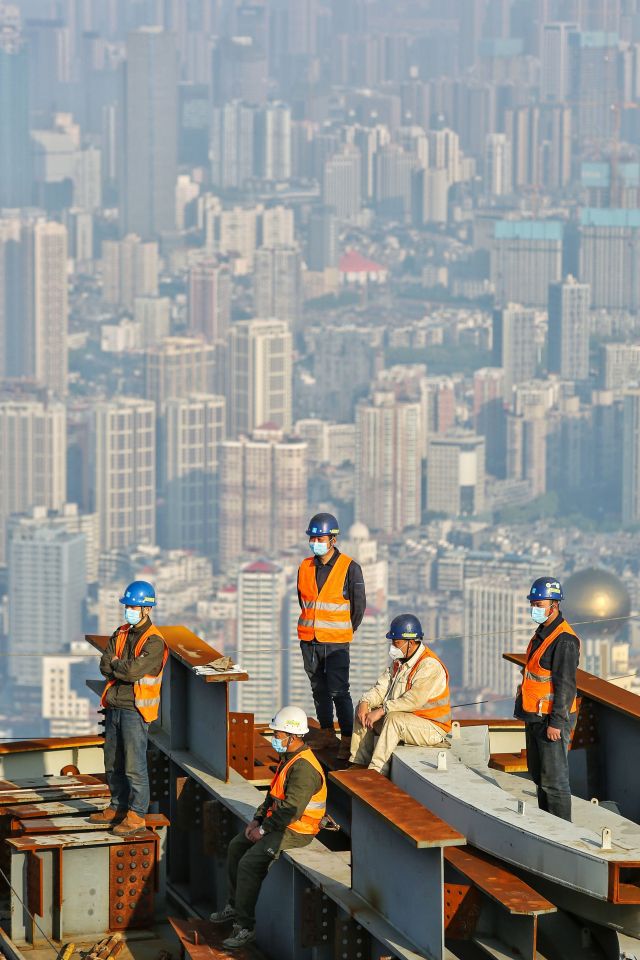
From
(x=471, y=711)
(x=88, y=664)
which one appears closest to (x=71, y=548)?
(x=88, y=664)

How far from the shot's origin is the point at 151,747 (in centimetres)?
948

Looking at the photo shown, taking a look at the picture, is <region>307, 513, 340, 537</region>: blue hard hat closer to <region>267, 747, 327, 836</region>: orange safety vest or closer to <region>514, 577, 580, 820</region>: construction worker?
<region>514, 577, 580, 820</region>: construction worker

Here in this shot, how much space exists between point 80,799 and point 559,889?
9.91ft

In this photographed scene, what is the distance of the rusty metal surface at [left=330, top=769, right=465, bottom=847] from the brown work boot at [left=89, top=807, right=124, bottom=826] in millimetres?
1354

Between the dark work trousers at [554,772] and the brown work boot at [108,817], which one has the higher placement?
the dark work trousers at [554,772]

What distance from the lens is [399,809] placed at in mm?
A: 6863

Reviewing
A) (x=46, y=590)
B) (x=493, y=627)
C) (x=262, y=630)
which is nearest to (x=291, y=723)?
(x=262, y=630)

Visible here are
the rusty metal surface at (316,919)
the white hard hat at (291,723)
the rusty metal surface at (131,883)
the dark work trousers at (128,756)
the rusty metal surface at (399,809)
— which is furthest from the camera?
the dark work trousers at (128,756)

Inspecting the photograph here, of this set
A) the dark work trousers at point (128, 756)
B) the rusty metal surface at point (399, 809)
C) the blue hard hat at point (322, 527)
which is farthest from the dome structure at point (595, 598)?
the rusty metal surface at point (399, 809)

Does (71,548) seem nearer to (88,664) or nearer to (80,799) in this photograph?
(88,664)

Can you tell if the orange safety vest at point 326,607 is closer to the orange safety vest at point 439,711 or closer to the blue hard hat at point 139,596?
the blue hard hat at point 139,596

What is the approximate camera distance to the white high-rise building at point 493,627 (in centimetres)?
16088

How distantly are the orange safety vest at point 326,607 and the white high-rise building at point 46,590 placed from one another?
175 metres

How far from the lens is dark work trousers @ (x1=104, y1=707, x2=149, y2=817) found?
27.8 ft
